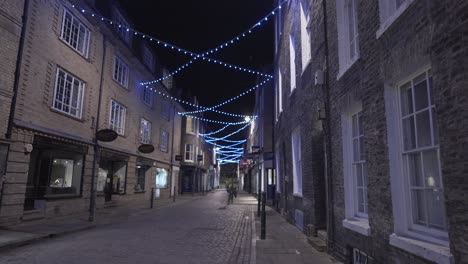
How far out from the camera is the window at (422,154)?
409 cm

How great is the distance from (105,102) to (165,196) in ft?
46.5

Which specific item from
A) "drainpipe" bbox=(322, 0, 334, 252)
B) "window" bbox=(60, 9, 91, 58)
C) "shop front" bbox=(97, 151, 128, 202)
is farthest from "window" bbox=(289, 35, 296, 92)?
"shop front" bbox=(97, 151, 128, 202)

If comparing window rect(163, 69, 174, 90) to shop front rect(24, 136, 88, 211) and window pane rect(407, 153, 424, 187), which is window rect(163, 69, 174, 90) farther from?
window pane rect(407, 153, 424, 187)

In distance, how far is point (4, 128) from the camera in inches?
429

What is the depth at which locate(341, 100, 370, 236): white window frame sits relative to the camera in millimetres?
→ 6441

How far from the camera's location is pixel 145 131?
2544 cm

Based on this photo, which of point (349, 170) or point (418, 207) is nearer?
point (418, 207)

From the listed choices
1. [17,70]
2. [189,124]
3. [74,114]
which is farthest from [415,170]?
[189,124]

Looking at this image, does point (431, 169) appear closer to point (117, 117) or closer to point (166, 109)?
point (117, 117)

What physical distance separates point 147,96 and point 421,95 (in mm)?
23235

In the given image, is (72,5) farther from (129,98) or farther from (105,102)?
(129,98)

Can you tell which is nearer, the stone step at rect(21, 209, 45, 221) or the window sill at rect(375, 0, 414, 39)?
the window sill at rect(375, 0, 414, 39)

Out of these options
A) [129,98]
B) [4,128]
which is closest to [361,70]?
[4,128]

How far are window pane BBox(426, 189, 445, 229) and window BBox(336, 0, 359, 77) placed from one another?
10.7ft
